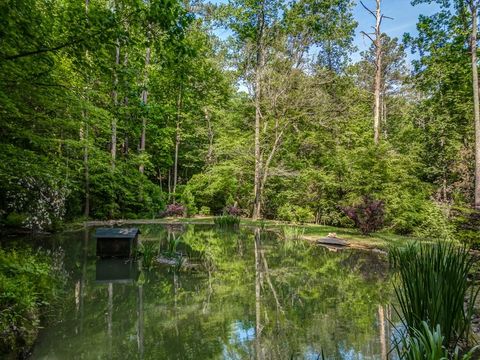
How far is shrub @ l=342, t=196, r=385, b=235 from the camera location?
10781 mm

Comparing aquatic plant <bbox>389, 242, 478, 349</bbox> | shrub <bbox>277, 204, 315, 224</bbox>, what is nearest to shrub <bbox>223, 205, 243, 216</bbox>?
shrub <bbox>277, 204, 315, 224</bbox>

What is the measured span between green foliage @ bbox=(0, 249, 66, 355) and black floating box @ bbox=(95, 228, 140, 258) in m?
2.41

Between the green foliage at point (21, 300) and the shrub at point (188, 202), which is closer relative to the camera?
the green foliage at point (21, 300)

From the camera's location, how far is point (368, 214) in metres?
10.9

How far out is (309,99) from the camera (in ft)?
58.9

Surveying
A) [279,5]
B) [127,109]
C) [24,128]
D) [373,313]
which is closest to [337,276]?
[373,313]

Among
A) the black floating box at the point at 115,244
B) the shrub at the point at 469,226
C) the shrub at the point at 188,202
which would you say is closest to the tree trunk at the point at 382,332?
the shrub at the point at 469,226

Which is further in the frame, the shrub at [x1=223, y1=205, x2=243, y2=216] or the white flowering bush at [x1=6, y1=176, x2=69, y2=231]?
the shrub at [x1=223, y1=205, x2=243, y2=216]

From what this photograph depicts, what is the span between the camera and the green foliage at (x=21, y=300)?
3.24 m

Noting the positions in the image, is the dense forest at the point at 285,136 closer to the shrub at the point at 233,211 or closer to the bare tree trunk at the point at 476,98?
the bare tree trunk at the point at 476,98

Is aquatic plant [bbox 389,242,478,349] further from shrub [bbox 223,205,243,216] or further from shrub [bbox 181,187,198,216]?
shrub [bbox 181,187,198,216]

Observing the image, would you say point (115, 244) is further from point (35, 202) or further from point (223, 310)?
point (223, 310)

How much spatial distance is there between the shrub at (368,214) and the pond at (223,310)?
9.59 feet

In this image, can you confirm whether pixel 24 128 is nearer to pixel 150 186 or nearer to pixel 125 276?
pixel 125 276
